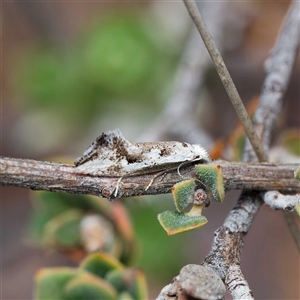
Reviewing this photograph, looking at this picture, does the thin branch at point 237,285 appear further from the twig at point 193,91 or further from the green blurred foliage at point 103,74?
the green blurred foliage at point 103,74

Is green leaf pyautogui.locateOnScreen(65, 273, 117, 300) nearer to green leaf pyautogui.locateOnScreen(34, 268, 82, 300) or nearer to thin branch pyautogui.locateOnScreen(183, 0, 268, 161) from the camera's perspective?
green leaf pyautogui.locateOnScreen(34, 268, 82, 300)

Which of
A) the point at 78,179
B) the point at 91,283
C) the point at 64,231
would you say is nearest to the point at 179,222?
the point at 78,179

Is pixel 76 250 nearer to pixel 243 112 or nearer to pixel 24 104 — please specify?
pixel 243 112

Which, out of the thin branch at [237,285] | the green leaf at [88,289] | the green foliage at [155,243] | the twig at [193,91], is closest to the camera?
the thin branch at [237,285]

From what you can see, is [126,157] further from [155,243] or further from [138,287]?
[155,243]

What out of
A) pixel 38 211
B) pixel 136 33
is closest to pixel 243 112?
pixel 38 211

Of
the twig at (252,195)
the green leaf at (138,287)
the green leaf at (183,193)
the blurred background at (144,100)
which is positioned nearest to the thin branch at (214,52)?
the twig at (252,195)
